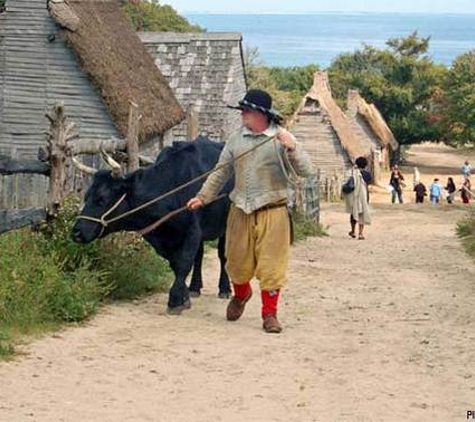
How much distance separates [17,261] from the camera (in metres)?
9.85

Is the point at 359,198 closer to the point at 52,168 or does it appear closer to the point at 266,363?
the point at 52,168

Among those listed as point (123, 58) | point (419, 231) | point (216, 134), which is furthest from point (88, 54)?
point (419, 231)

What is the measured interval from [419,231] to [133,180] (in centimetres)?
1443

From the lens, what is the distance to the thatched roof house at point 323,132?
44.9 meters

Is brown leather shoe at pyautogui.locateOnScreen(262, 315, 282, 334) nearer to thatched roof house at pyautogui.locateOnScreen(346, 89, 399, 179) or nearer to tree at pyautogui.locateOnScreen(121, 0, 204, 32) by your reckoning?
thatched roof house at pyautogui.locateOnScreen(346, 89, 399, 179)

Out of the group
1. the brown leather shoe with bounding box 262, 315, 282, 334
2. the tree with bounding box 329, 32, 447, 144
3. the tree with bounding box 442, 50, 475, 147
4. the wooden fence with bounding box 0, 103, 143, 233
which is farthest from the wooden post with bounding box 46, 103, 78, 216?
the tree with bounding box 329, 32, 447, 144

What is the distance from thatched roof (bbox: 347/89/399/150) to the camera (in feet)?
179

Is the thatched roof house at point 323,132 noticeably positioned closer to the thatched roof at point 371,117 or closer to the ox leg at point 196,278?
the thatched roof at point 371,117

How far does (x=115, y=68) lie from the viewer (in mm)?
23781

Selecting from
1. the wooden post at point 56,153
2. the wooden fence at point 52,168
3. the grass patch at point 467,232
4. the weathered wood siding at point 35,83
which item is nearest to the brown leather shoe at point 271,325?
the wooden fence at point 52,168

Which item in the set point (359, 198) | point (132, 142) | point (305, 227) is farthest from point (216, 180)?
point (305, 227)

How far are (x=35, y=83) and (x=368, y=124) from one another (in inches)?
1291

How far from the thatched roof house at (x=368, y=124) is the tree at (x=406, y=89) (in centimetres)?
318

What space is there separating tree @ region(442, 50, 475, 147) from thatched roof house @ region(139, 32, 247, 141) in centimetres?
2775
